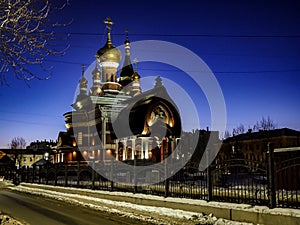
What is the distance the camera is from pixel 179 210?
1112 centimetres

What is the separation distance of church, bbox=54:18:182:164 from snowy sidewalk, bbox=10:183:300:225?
18447mm

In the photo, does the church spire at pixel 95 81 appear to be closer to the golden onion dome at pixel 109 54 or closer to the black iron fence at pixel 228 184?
the golden onion dome at pixel 109 54

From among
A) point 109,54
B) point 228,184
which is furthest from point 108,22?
point 228,184

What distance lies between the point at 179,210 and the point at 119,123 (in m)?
36.4

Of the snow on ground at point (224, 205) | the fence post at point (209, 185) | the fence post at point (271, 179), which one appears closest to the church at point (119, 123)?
the snow on ground at point (224, 205)

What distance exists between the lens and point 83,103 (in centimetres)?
6159

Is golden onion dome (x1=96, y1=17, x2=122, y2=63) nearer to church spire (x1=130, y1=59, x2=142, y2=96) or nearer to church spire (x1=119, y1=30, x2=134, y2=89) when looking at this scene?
church spire (x1=130, y1=59, x2=142, y2=96)

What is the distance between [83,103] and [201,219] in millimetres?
53607

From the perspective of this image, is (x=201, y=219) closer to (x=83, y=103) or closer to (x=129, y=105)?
(x=129, y=105)

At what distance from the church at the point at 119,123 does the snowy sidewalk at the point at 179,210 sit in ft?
60.5

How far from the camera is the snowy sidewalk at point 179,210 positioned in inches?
336

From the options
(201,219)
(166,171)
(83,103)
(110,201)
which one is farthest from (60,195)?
(83,103)

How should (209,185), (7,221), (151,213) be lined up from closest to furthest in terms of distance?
1. (7,221)
2. (209,185)
3. (151,213)

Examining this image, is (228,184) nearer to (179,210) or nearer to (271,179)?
(179,210)
